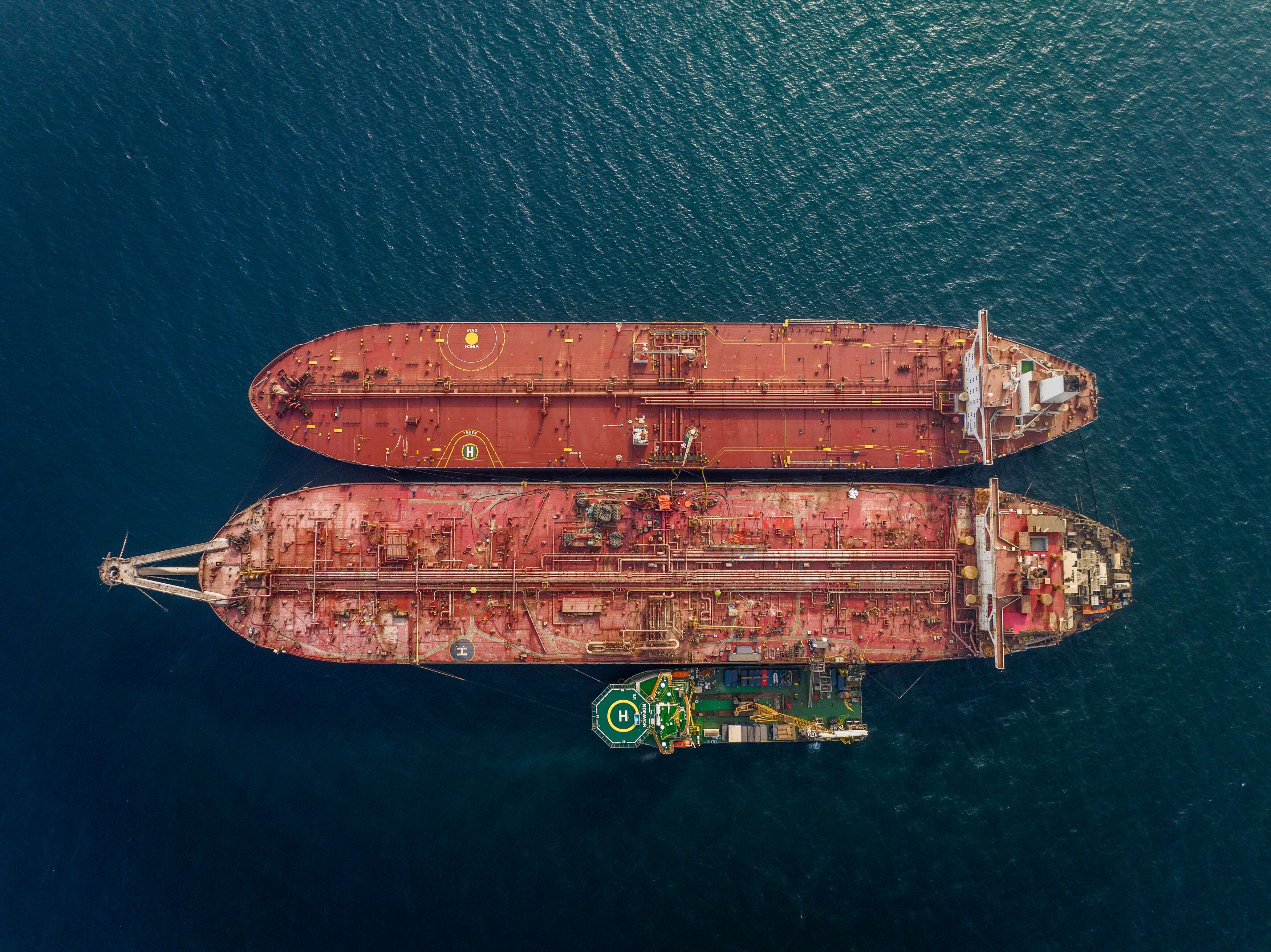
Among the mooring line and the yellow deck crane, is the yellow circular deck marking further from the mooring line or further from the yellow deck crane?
the yellow deck crane

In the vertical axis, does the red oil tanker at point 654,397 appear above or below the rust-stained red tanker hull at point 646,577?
above

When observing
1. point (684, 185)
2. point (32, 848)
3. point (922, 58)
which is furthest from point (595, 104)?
point (32, 848)

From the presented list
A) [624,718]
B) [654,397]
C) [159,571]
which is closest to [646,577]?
[624,718]

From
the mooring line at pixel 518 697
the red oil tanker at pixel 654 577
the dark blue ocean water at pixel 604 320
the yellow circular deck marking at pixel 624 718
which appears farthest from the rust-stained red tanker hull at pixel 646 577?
the dark blue ocean water at pixel 604 320

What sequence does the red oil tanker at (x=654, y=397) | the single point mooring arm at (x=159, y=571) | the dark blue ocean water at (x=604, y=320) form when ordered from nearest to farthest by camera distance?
the single point mooring arm at (x=159, y=571)
the dark blue ocean water at (x=604, y=320)
the red oil tanker at (x=654, y=397)

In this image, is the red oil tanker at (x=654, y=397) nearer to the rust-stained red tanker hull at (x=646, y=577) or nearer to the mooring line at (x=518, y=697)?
the rust-stained red tanker hull at (x=646, y=577)

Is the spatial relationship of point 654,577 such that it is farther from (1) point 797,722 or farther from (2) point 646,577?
(1) point 797,722

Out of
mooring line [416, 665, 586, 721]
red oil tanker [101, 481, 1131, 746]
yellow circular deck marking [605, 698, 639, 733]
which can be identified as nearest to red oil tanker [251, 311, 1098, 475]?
red oil tanker [101, 481, 1131, 746]

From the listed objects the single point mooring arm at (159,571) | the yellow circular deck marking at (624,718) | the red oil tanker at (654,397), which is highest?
the red oil tanker at (654,397)
